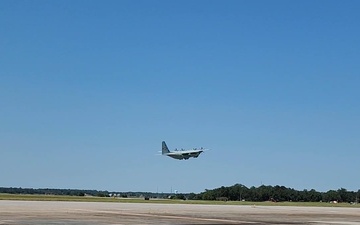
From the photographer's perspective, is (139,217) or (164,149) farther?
(164,149)

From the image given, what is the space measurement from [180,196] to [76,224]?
522ft

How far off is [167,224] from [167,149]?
120291 millimetres

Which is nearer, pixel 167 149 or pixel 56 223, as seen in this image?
pixel 56 223

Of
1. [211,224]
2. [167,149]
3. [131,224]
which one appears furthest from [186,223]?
[167,149]

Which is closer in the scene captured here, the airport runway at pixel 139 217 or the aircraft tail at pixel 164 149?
the airport runway at pixel 139 217

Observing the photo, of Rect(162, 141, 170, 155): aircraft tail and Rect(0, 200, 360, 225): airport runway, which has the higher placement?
Rect(162, 141, 170, 155): aircraft tail

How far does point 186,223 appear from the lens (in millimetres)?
46406

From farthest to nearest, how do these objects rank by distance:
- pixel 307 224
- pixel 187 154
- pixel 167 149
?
1. pixel 167 149
2. pixel 187 154
3. pixel 307 224

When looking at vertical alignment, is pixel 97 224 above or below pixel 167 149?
below

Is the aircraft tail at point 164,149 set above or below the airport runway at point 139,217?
above

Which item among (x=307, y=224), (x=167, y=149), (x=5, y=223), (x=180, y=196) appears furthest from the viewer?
(x=180, y=196)

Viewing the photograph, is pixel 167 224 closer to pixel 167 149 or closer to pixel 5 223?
pixel 5 223

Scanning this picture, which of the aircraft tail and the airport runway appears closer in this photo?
the airport runway

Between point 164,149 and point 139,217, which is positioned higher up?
point 164,149
